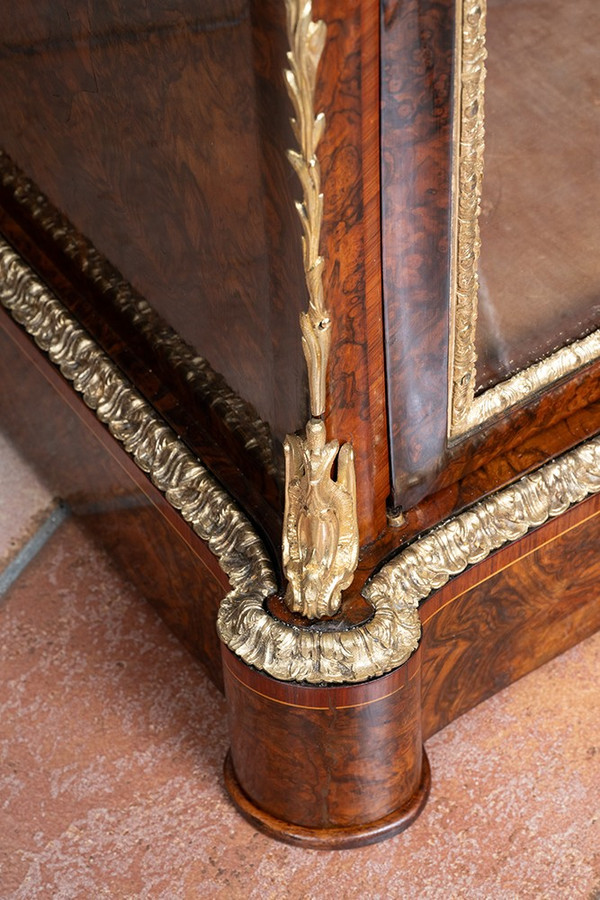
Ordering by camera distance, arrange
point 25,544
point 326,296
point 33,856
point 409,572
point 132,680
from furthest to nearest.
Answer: point 25,544, point 132,680, point 33,856, point 409,572, point 326,296

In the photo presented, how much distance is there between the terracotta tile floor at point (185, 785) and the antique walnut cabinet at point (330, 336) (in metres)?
0.04

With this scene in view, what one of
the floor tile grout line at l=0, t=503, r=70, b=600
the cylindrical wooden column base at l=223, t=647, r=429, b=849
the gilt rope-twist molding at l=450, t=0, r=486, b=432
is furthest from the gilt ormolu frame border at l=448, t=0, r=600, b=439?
the floor tile grout line at l=0, t=503, r=70, b=600

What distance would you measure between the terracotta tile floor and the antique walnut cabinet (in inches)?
1.5

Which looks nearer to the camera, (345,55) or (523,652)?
(345,55)

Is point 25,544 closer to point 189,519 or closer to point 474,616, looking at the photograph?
point 189,519

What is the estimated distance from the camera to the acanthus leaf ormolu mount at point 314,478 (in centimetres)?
88

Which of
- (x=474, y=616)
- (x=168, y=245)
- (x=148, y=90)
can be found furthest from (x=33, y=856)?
(x=148, y=90)

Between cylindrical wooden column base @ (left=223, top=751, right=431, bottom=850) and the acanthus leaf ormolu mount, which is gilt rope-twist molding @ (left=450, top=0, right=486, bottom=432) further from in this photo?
cylindrical wooden column base @ (left=223, top=751, right=431, bottom=850)

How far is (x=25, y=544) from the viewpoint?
Answer: 1.56 m

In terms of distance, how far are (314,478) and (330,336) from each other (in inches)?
Answer: 4.7

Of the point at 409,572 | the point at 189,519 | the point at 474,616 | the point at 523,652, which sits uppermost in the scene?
the point at 189,519

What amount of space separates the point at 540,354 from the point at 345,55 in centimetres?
43

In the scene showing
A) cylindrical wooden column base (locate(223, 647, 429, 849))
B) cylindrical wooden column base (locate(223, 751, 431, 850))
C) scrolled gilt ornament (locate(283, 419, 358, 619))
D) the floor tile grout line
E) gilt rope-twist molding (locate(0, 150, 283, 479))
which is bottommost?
cylindrical wooden column base (locate(223, 751, 431, 850))

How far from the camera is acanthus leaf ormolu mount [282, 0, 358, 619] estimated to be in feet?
2.87
